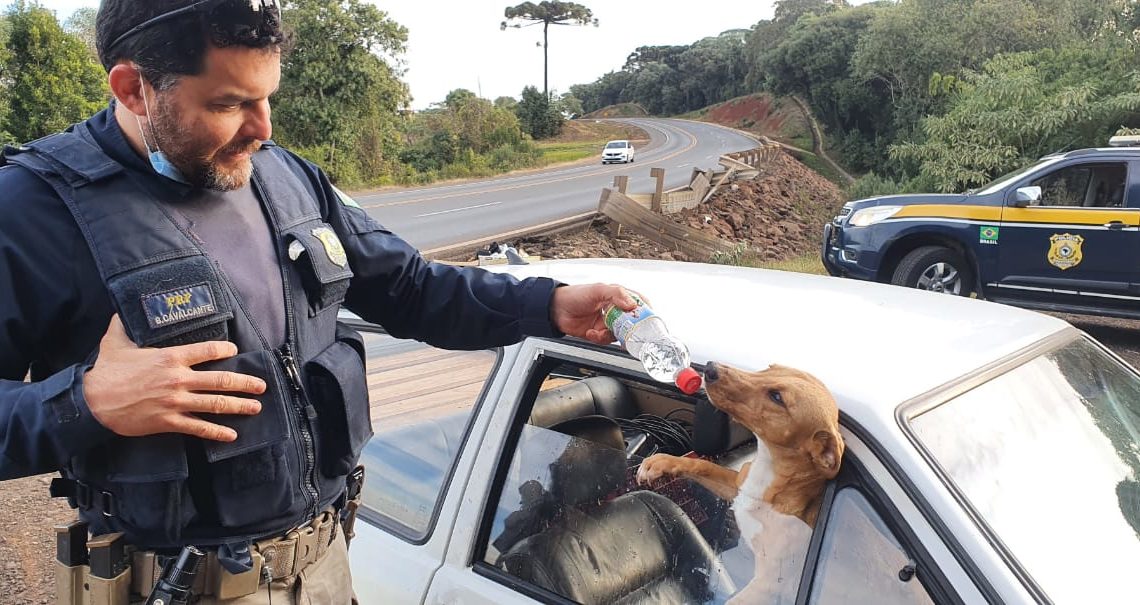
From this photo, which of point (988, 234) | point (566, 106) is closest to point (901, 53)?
point (988, 234)

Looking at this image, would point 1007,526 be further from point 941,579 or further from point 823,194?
point 823,194

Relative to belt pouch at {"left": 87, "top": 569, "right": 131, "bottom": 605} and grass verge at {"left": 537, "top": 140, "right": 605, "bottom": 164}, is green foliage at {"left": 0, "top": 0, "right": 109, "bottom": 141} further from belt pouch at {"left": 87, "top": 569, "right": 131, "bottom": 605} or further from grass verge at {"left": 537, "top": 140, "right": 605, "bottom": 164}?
belt pouch at {"left": 87, "top": 569, "right": 131, "bottom": 605}

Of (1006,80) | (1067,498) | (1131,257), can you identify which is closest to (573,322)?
(1067,498)

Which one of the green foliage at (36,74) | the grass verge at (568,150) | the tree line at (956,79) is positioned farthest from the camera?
the grass verge at (568,150)

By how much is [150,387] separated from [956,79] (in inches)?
1059

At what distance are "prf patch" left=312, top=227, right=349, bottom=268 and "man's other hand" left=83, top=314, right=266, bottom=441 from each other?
0.38 m

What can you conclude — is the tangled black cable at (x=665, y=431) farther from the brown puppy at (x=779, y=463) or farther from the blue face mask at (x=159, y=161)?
the blue face mask at (x=159, y=161)

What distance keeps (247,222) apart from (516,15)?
70623mm

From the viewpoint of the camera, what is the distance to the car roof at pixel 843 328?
164 centimetres

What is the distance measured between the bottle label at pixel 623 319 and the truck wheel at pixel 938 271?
6982 millimetres

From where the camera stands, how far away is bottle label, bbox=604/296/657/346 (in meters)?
1.74

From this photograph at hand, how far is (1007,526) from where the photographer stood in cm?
145

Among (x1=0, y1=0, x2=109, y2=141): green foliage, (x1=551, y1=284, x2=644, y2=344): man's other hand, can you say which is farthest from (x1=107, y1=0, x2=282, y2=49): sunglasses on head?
(x1=0, y1=0, x2=109, y2=141): green foliage

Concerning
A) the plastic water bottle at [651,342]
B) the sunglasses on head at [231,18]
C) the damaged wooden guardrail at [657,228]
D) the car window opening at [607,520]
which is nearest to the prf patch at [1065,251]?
the damaged wooden guardrail at [657,228]
